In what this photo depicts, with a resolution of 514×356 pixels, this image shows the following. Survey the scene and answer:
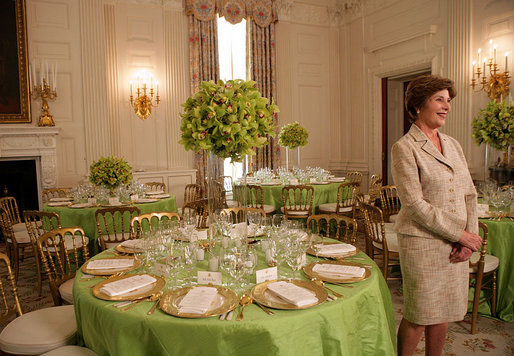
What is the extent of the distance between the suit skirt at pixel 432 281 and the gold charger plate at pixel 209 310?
3.37ft

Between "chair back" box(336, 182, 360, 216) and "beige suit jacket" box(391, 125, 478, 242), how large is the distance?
11.6 feet

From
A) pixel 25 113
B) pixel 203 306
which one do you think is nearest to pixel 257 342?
pixel 203 306

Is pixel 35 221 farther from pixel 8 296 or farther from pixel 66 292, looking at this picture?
pixel 66 292

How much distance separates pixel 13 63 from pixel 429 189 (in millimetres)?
6888

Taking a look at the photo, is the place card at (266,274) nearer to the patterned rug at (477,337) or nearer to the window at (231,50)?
the patterned rug at (477,337)

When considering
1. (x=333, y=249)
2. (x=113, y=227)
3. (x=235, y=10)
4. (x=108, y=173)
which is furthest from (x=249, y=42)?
(x=333, y=249)

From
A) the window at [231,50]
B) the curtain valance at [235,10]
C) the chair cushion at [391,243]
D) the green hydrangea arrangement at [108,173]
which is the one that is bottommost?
the chair cushion at [391,243]

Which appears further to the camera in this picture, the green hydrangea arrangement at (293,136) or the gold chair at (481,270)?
the green hydrangea arrangement at (293,136)

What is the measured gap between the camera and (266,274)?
1.95 metres

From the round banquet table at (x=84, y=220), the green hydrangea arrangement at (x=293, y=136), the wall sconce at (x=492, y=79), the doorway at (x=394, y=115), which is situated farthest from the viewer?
the doorway at (x=394, y=115)

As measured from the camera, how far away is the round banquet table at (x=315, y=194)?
19.8 ft

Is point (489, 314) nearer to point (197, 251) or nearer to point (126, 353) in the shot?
point (197, 251)

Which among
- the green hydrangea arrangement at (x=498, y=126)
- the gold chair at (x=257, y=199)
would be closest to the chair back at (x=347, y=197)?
the gold chair at (x=257, y=199)

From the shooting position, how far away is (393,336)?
2207 mm
